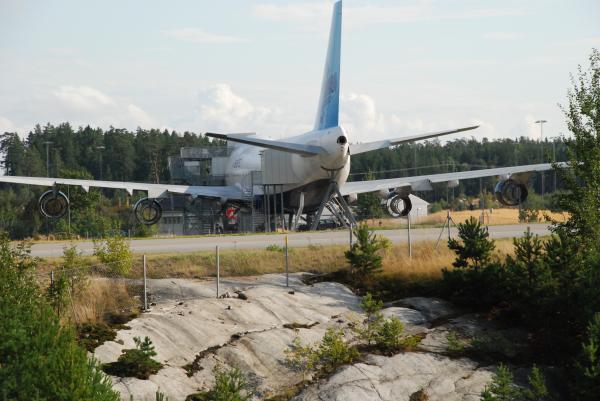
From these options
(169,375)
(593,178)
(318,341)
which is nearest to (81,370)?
(169,375)

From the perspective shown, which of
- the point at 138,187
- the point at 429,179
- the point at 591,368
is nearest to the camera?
the point at 591,368

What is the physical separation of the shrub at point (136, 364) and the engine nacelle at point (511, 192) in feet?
114

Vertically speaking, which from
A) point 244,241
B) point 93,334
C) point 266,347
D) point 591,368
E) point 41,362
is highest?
point 244,241

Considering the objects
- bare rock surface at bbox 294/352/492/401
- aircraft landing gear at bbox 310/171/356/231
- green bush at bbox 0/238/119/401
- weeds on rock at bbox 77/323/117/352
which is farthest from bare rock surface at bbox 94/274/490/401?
aircraft landing gear at bbox 310/171/356/231

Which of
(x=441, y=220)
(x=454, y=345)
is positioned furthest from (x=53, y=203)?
(x=441, y=220)

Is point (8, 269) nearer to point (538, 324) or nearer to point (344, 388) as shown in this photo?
point (344, 388)

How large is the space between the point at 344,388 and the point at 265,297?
617cm

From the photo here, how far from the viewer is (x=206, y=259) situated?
3256 centimetres

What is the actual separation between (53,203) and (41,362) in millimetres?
33105

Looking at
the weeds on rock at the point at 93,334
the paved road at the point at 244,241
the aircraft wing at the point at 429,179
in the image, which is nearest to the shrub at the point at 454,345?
the weeds on rock at the point at 93,334

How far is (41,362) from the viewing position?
596 inches

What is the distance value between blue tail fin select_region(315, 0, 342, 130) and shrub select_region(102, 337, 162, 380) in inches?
1219

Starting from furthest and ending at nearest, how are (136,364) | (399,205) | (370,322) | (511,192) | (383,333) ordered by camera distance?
(399,205), (511,192), (370,322), (383,333), (136,364)

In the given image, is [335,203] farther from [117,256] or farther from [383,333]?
[383,333]
